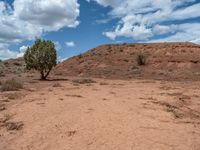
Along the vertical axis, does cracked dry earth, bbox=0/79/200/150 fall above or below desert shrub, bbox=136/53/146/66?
below

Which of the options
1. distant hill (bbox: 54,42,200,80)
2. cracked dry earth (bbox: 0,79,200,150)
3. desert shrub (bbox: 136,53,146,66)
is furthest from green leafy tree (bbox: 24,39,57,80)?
cracked dry earth (bbox: 0,79,200,150)

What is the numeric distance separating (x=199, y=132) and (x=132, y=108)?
4.17m

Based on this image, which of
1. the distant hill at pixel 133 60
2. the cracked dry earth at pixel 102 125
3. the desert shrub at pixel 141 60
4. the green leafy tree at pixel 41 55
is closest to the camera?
the cracked dry earth at pixel 102 125

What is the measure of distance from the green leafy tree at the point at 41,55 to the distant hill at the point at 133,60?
931 cm

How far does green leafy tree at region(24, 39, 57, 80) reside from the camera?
34.3 metres

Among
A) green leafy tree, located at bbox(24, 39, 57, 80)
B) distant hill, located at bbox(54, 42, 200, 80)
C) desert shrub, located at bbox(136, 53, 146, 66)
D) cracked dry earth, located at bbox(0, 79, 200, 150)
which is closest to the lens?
cracked dry earth, located at bbox(0, 79, 200, 150)

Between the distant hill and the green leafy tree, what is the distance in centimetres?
931

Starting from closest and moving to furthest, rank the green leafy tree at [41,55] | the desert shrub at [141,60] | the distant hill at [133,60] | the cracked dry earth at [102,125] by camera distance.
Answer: the cracked dry earth at [102,125]
the green leafy tree at [41,55]
the distant hill at [133,60]
the desert shrub at [141,60]

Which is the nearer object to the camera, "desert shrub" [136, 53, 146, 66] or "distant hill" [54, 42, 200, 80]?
"distant hill" [54, 42, 200, 80]

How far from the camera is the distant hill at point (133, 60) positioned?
149 ft

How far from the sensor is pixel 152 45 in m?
60.2

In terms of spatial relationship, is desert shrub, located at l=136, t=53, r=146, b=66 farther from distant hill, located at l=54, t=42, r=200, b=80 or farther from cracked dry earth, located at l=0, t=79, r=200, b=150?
cracked dry earth, located at l=0, t=79, r=200, b=150

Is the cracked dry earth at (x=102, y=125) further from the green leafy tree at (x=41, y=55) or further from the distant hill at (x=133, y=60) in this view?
the distant hill at (x=133, y=60)

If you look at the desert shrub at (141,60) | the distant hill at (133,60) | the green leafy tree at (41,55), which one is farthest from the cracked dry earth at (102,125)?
the desert shrub at (141,60)
